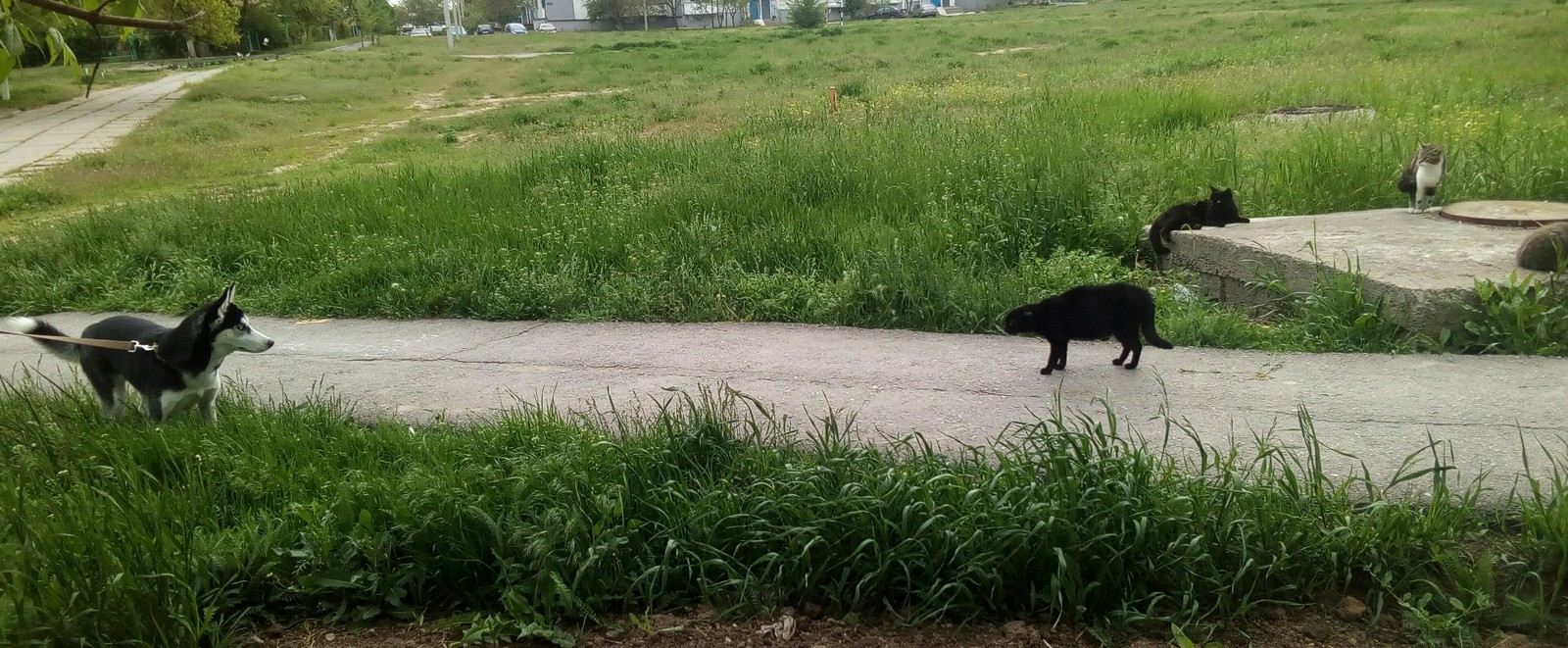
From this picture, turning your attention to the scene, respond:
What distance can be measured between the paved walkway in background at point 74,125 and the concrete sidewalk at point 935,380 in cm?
1475

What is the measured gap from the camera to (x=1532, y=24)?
20.6 metres

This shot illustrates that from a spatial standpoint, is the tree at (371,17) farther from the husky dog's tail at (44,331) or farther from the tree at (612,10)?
the husky dog's tail at (44,331)

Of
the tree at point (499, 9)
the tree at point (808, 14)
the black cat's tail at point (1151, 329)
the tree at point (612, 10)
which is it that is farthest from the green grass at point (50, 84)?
the tree at point (499, 9)

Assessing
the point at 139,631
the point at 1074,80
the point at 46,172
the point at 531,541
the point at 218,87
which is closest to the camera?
the point at 139,631

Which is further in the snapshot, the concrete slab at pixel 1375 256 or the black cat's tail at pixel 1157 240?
the black cat's tail at pixel 1157 240

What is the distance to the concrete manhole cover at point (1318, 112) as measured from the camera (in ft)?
41.0

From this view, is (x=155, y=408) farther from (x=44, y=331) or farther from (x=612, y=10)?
(x=612, y=10)

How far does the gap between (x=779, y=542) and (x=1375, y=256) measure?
506 centimetres

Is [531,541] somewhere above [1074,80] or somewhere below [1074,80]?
below

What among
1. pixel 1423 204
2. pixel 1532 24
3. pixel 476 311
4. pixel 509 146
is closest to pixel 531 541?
pixel 476 311

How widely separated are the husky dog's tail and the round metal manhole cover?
9.29 meters

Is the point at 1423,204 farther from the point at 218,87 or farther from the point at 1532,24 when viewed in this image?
the point at 218,87

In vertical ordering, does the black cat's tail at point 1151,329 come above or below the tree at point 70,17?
below

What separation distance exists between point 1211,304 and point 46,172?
64.9 ft
